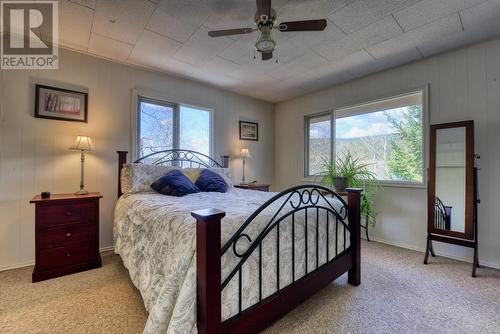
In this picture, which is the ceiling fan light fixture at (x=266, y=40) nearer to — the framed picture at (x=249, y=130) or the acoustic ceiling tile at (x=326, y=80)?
the acoustic ceiling tile at (x=326, y=80)

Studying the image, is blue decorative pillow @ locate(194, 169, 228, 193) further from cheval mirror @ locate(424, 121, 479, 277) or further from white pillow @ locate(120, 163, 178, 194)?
cheval mirror @ locate(424, 121, 479, 277)

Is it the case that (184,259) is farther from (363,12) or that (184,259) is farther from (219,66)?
(219,66)

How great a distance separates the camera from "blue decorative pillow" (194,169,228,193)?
3.20 metres

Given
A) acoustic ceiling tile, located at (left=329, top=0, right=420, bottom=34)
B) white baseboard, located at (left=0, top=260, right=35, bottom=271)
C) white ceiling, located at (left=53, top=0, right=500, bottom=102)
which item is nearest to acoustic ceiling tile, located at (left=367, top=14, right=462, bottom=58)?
white ceiling, located at (left=53, top=0, right=500, bottom=102)

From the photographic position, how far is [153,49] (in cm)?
291

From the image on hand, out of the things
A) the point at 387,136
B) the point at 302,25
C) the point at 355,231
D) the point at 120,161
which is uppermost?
the point at 302,25

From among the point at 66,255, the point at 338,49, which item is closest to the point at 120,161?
the point at 66,255

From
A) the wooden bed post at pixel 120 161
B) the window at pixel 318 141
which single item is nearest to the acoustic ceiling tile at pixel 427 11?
the window at pixel 318 141

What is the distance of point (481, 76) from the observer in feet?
8.98

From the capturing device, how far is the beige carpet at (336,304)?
1661 mm

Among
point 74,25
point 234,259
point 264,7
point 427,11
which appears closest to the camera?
point 234,259

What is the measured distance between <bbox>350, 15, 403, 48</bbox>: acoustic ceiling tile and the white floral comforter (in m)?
1.87

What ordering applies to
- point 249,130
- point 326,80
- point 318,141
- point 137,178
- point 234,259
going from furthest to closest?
point 249,130 → point 318,141 → point 326,80 → point 137,178 → point 234,259
